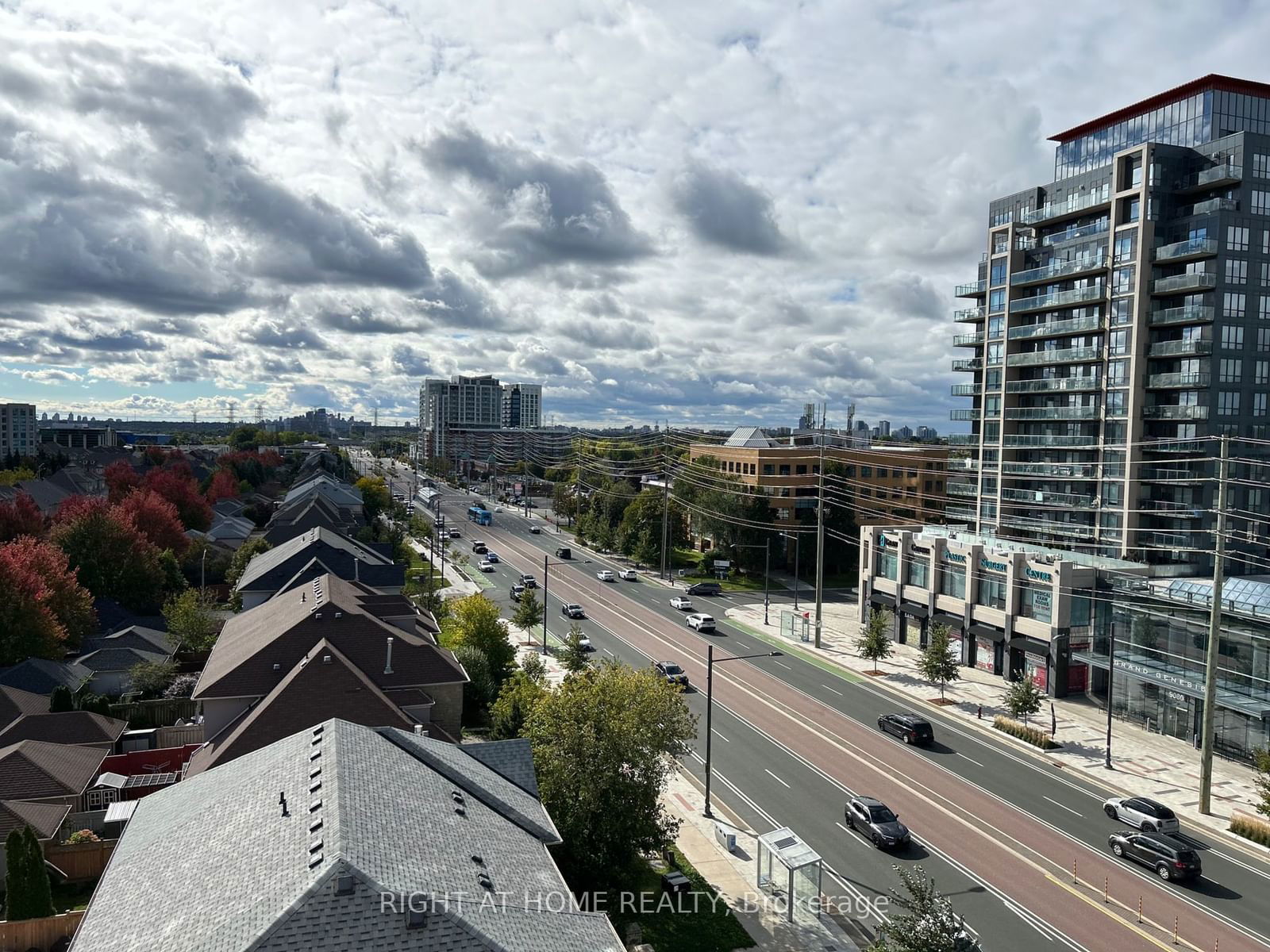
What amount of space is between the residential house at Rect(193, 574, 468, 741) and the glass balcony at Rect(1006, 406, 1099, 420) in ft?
169

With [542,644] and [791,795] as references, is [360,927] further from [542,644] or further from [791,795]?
[542,644]

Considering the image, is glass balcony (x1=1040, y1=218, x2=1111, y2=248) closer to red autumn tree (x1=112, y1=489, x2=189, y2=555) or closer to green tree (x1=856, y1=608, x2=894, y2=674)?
green tree (x1=856, y1=608, x2=894, y2=674)

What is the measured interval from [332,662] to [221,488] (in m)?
112

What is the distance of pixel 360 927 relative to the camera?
14.0 m

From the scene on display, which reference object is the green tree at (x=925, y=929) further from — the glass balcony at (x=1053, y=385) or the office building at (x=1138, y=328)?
the glass balcony at (x=1053, y=385)

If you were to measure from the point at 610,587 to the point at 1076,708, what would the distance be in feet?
159

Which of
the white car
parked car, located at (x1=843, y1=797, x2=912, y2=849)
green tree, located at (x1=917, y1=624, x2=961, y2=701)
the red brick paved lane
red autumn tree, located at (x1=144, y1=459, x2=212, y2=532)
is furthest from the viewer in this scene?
red autumn tree, located at (x1=144, y1=459, x2=212, y2=532)

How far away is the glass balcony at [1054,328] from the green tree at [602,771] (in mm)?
50772

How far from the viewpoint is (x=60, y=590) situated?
53.7 m

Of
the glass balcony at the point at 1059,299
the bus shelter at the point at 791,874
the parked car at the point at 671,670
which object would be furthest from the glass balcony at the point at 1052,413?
the bus shelter at the point at 791,874

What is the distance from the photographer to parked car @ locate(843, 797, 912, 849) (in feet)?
101

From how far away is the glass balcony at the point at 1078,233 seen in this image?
202ft

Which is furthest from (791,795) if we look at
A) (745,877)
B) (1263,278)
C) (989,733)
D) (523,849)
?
(1263,278)

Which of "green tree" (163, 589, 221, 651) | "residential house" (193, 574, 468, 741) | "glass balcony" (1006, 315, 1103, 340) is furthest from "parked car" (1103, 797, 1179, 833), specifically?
"green tree" (163, 589, 221, 651)
